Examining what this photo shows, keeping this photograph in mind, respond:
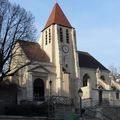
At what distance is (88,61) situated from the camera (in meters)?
64.4

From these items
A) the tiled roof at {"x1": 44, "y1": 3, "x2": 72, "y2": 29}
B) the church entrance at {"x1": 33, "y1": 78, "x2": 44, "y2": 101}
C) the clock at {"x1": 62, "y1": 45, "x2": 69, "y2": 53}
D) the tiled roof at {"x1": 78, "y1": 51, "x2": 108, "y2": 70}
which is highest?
the tiled roof at {"x1": 44, "y1": 3, "x2": 72, "y2": 29}

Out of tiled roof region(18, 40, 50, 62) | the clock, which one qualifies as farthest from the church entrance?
the clock

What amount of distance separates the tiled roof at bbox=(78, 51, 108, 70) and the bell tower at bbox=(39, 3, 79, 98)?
339cm

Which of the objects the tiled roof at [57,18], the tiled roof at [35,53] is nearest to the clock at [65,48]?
the tiled roof at [35,53]

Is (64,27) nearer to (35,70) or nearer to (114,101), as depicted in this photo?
(35,70)

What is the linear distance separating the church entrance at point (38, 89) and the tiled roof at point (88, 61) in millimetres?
9465

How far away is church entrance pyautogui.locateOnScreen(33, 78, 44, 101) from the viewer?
5372 centimetres

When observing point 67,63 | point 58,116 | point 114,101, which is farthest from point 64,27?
point 58,116

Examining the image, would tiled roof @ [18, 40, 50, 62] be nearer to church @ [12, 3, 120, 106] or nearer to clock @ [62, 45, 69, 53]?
church @ [12, 3, 120, 106]

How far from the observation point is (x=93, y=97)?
2146 inches

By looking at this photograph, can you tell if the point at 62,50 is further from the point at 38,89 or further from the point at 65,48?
the point at 38,89

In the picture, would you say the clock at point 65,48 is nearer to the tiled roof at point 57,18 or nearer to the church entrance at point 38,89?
the tiled roof at point 57,18

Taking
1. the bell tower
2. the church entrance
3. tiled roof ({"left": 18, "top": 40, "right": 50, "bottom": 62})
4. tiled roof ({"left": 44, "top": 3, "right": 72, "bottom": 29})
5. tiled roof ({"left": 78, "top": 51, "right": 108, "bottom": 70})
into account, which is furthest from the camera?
tiled roof ({"left": 78, "top": 51, "right": 108, "bottom": 70})

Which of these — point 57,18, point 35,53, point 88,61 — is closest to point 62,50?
point 35,53
